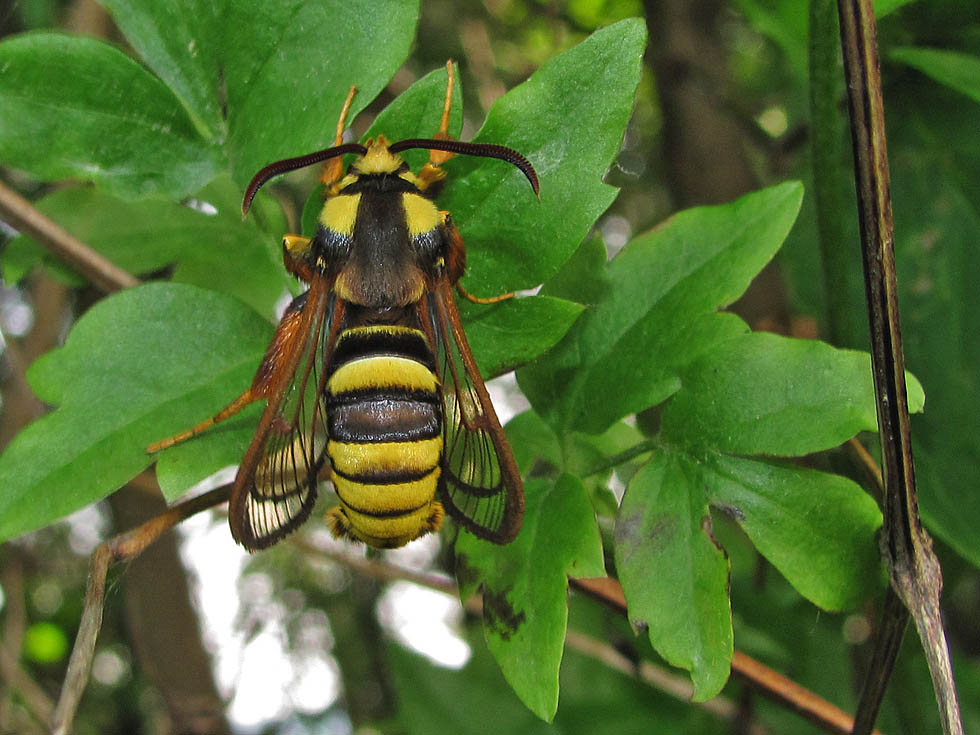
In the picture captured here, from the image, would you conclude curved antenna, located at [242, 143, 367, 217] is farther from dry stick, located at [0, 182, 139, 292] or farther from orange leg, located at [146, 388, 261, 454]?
dry stick, located at [0, 182, 139, 292]

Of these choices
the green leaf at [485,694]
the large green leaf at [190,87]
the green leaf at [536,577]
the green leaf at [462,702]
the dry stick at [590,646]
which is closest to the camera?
the green leaf at [536,577]

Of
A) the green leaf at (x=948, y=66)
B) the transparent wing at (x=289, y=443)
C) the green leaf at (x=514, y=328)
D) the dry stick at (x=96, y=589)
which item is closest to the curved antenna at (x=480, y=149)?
the green leaf at (x=514, y=328)

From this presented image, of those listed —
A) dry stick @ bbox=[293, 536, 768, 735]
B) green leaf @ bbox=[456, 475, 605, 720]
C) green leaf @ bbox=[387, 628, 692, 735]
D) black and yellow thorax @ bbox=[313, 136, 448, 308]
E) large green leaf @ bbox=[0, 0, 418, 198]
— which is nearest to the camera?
green leaf @ bbox=[456, 475, 605, 720]

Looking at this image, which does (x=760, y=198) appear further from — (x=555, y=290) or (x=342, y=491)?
(x=342, y=491)

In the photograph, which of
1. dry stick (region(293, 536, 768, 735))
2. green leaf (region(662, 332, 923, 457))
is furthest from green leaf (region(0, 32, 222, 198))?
dry stick (region(293, 536, 768, 735))

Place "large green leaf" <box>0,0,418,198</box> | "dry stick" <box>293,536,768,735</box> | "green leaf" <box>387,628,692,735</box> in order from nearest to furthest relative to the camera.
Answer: "large green leaf" <box>0,0,418,198</box>, "dry stick" <box>293,536,768,735</box>, "green leaf" <box>387,628,692,735</box>

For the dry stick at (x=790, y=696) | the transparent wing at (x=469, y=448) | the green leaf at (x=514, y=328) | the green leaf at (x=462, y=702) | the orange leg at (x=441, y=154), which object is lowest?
the green leaf at (x=462, y=702)

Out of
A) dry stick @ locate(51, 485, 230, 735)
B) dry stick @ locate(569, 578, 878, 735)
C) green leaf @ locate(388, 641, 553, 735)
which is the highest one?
dry stick @ locate(51, 485, 230, 735)

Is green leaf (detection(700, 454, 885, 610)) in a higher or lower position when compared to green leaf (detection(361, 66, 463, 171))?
lower

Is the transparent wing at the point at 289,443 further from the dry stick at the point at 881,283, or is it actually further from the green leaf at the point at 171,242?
the dry stick at the point at 881,283
